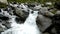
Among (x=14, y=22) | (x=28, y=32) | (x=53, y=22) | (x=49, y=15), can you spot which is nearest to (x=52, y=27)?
(x=53, y=22)

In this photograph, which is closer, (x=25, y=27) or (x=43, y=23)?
(x=43, y=23)

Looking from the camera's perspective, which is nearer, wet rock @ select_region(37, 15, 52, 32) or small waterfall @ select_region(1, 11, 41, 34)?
wet rock @ select_region(37, 15, 52, 32)

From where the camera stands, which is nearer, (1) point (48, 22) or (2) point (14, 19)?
(1) point (48, 22)

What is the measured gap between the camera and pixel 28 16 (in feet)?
75.5

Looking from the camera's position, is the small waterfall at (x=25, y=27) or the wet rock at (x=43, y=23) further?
the small waterfall at (x=25, y=27)

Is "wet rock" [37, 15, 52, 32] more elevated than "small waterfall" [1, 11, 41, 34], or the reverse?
"wet rock" [37, 15, 52, 32]

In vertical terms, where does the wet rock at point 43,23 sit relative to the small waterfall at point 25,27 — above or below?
above

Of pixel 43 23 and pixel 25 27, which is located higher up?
pixel 43 23

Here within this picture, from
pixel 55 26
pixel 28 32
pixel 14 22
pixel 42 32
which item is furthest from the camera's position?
pixel 14 22

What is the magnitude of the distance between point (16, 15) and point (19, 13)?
66cm

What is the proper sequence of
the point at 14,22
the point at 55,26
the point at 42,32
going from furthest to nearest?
the point at 14,22 < the point at 42,32 < the point at 55,26

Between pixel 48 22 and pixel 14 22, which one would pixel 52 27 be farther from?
pixel 14 22

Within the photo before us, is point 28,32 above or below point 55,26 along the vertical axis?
below

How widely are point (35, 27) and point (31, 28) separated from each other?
451 millimetres
